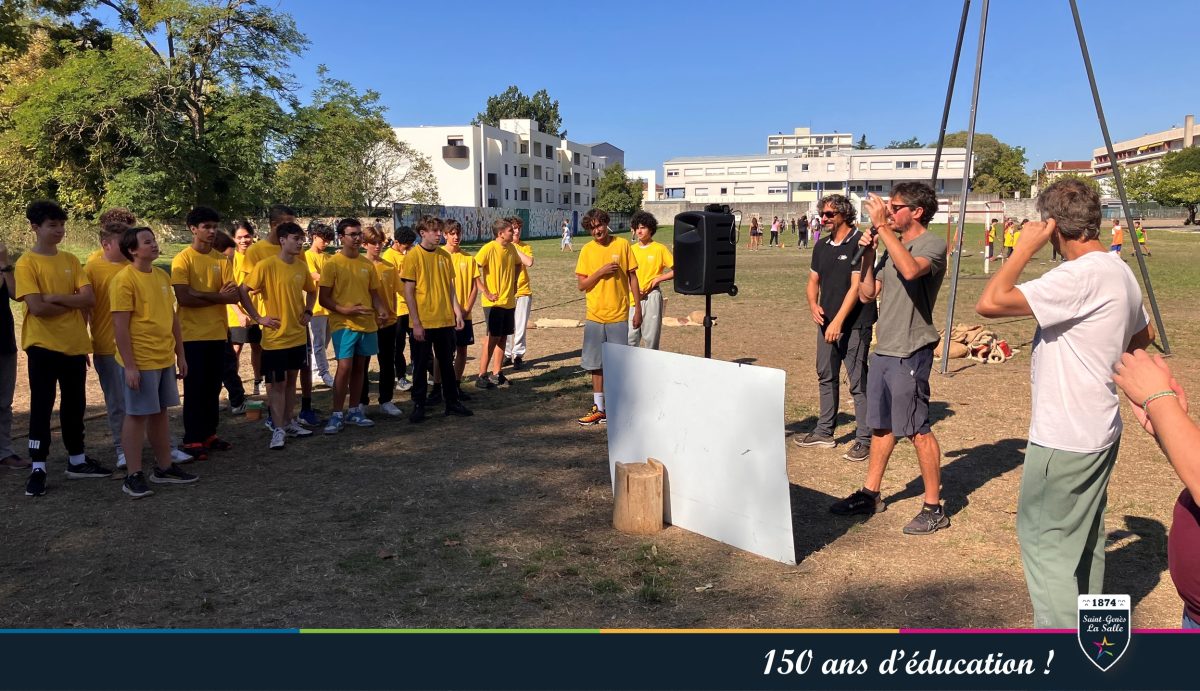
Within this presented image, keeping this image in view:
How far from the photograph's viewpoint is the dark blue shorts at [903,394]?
4832 millimetres

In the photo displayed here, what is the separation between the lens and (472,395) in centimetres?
903

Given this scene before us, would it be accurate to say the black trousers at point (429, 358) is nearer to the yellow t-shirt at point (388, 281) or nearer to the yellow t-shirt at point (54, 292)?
the yellow t-shirt at point (388, 281)

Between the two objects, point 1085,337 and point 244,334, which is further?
point 244,334

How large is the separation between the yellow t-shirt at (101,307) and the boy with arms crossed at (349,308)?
166 cm

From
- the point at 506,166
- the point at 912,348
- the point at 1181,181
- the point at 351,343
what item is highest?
the point at 506,166

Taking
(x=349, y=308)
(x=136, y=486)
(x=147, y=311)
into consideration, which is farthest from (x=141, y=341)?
(x=349, y=308)

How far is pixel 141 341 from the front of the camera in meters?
5.50

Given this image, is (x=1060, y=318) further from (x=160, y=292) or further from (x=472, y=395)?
(x=472, y=395)

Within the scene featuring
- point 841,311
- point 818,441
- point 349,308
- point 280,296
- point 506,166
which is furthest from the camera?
point 506,166

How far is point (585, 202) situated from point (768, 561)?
344 ft

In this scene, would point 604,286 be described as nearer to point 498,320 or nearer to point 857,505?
point 498,320

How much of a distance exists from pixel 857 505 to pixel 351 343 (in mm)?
4496
